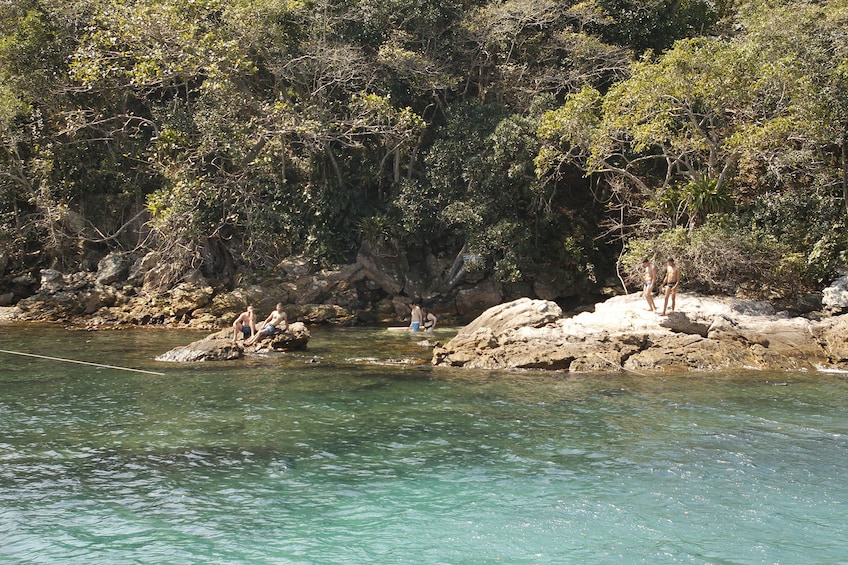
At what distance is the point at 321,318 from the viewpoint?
2641 cm

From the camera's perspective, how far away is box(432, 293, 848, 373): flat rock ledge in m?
16.8

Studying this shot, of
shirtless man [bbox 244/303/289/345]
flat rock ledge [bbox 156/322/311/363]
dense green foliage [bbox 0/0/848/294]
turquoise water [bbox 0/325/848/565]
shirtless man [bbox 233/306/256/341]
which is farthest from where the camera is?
dense green foliage [bbox 0/0/848/294]

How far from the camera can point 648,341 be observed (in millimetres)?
17562

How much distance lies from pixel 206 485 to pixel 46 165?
76.4ft

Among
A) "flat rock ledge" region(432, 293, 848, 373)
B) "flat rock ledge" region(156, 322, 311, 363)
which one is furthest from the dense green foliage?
"flat rock ledge" region(156, 322, 311, 363)

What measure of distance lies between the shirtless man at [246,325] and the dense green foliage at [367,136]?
6801 millimetres

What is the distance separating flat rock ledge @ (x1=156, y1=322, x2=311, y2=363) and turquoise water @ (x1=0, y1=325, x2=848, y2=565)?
6.21ft

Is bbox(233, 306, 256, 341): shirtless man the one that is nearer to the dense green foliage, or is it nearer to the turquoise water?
the turquoise water

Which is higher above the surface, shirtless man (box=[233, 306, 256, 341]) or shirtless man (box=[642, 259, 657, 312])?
shirtless man (box=[642, 259, 657, 312])

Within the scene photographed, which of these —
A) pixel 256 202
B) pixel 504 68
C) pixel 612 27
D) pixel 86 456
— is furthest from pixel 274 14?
pixel 86 456

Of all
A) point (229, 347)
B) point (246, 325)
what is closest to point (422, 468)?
point (229, 347)

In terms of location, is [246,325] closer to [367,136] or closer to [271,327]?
[271,327]

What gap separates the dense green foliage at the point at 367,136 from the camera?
77.5 ft

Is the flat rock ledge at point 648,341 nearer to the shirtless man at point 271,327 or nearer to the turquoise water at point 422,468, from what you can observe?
the turquoise water at point 422,468
